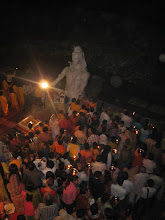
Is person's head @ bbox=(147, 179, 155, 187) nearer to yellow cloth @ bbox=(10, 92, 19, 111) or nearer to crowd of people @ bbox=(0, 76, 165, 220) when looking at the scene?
crowd of people @ bbox=(0, 76, 165, 220)

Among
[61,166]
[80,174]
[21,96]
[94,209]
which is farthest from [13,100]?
[94,209]

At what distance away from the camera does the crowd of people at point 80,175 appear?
4.99m

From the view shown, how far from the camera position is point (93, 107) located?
28.2 feet

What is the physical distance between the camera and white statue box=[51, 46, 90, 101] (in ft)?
28.1

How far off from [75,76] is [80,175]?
4.60 metres

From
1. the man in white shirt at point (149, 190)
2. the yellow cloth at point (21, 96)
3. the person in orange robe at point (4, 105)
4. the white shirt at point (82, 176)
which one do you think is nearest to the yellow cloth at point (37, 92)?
the yellow cloth at point (21, 96)

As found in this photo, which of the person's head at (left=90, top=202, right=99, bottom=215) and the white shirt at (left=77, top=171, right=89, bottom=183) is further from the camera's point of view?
the white shirt at (left=77, top=171, right=89, bottom=183)

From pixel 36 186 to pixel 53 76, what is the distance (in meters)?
9.90

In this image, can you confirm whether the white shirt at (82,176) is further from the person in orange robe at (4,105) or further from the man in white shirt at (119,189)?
the person in orange robe at (4,105)

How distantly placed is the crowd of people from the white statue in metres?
1.77

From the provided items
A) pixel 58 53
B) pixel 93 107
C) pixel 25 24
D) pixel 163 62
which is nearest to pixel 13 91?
pixel 93 107

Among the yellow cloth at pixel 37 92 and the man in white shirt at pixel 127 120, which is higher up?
the yellow cloth at pixel 37 92

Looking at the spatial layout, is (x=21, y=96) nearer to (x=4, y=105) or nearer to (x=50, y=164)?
(x=4, y=105)

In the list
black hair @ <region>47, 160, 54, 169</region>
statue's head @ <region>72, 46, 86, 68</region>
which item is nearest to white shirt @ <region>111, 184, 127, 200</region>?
black hair @ <region>47, 160, 54, 169</region>
